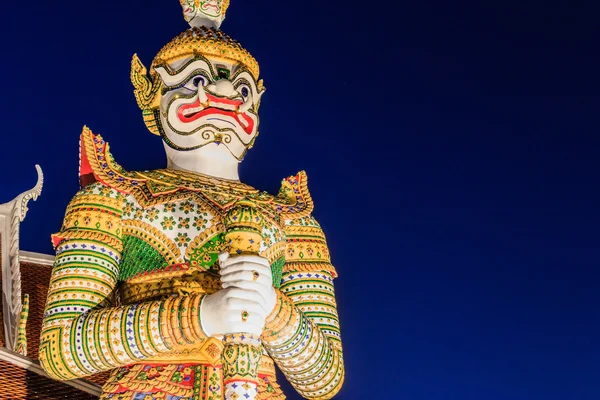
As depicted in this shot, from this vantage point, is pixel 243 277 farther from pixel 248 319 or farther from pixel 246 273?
pixel 248 319

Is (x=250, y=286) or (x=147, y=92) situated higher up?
(x=147, y=92)

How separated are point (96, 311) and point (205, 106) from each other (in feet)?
2.75

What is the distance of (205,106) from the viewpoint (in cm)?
→ 343

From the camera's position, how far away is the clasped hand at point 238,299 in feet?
9.15

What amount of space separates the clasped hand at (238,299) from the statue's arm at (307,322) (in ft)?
0.48

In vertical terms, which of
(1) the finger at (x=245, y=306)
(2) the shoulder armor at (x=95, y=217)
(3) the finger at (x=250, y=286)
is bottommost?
(1) the finger at (x=245, y=306)

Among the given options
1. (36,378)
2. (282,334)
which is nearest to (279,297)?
(282,334)

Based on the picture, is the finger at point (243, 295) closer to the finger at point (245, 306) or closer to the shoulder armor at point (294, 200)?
the finger at point (245, 306)

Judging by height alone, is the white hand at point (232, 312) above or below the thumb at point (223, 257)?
below

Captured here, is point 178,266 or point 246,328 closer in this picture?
point 246,328

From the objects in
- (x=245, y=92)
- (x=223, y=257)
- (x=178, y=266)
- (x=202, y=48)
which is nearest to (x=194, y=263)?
(x=178, y=266)

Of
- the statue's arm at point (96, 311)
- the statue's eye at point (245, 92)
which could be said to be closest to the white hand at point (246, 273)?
the statue's arm at point (96, 311)

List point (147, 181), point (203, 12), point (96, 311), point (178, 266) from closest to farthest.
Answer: point (96, 311) → point (178, 266) → point (147, 181) → point (203, 12)

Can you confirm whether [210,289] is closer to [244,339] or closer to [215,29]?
[244,339]
